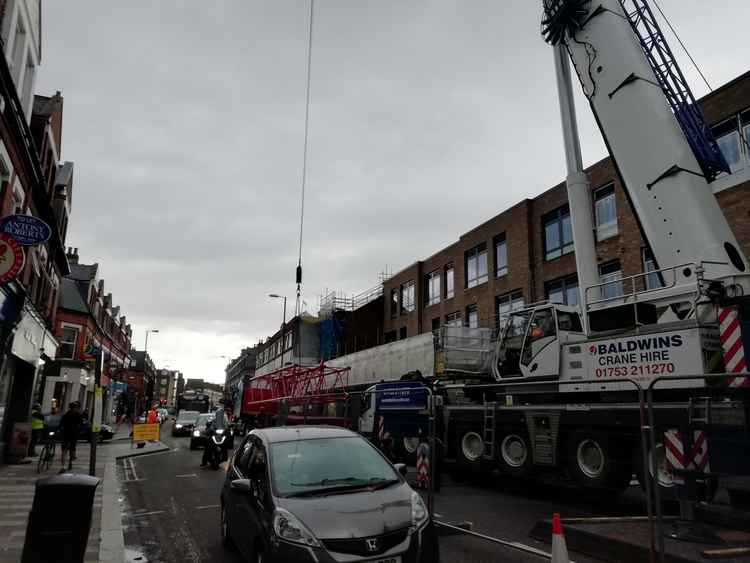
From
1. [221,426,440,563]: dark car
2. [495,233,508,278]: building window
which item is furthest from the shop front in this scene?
[495,233,508,278]: building window

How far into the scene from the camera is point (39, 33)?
16.5 meters

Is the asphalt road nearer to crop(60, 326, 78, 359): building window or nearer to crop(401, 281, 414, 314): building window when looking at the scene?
crop(401, 281, 414, 314): building window

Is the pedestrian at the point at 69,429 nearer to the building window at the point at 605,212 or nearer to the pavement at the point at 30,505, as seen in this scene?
the pavement at the point at 30,505

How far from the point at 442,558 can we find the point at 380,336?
35897 mm

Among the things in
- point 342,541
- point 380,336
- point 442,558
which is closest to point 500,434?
point 442,558

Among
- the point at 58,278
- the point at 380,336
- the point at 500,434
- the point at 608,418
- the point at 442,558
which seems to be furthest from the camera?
the point at 380,336

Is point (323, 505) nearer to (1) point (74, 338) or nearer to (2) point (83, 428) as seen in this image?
(2) point (83, 428)

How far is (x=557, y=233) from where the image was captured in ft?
83.9

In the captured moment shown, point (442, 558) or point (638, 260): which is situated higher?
point (638, 260)

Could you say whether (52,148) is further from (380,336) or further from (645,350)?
(380,336)

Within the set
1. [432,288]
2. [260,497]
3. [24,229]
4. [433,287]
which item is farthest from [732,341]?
[432,288]

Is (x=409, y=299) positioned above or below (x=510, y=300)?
above

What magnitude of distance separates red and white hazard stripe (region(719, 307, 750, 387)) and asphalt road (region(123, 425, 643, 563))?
3.09 metres

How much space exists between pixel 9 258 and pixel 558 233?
21549 mm
